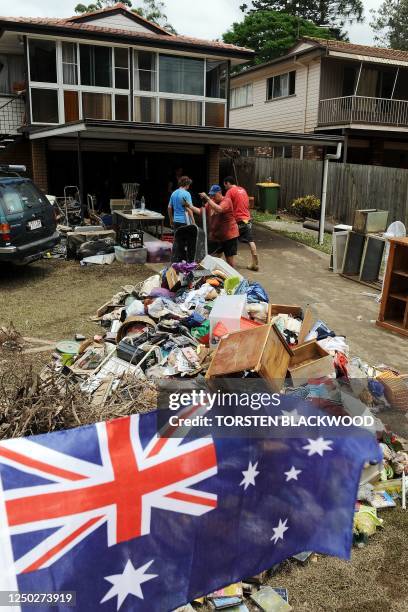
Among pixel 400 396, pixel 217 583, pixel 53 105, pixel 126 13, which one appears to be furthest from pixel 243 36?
pixel 217 583

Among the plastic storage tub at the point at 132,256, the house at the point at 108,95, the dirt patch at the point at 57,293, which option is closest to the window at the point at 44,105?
the house at the point at 108,95

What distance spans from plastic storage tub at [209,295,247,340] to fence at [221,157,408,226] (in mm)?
11289

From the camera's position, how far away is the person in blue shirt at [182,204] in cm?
1034

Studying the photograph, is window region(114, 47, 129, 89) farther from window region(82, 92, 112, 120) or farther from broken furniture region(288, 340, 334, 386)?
broken furniture region(288, 340, 334, 386)

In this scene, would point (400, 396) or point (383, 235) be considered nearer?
point (400, 396)

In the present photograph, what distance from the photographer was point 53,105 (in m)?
16.0

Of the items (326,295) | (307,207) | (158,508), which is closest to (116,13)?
(307,207)

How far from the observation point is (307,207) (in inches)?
732

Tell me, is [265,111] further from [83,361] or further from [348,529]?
[348,529]

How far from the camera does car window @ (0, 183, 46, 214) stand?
355 inches

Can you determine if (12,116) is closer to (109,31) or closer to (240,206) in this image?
(109,31)

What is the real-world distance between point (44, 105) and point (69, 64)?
1447 millimetres

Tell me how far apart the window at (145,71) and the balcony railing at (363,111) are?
798 centimetres

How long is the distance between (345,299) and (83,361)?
5124mm
